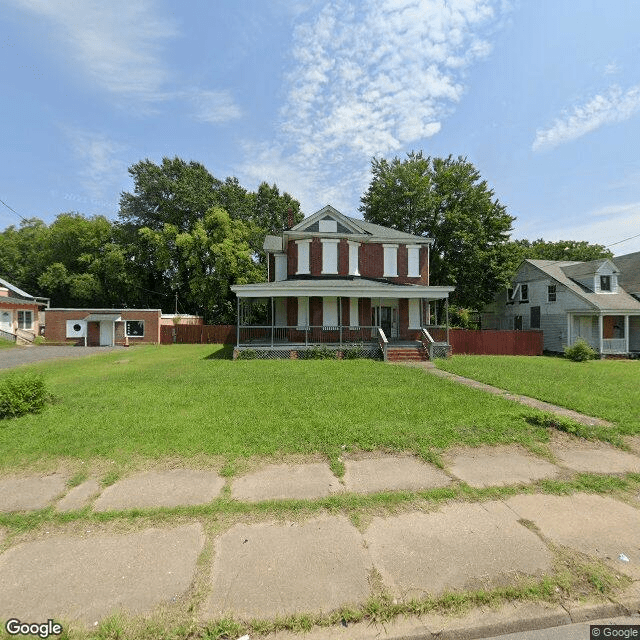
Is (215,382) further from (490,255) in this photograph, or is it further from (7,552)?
(490,255)

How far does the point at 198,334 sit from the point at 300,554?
27036mm

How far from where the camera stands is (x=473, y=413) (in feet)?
22.5

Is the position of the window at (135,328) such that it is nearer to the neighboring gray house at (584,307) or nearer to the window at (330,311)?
the window at (330,311)

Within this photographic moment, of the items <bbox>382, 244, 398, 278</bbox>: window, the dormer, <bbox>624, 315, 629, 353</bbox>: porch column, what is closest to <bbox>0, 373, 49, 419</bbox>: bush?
<bbox>382, 244, 398, 278</bbox>: window

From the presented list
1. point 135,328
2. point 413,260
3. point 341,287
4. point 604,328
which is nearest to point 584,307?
point 604,328

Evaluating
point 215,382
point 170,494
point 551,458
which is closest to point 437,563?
point 170,494

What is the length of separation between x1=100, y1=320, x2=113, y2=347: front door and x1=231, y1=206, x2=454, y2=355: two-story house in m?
11.7

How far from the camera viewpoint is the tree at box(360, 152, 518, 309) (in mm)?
28984

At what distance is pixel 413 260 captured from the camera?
2198cm

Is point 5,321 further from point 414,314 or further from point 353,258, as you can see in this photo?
point 414,314

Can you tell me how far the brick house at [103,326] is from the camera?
26.8 meters

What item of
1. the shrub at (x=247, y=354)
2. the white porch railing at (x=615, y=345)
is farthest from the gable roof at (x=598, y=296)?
the shrub at (x=247, y=354)

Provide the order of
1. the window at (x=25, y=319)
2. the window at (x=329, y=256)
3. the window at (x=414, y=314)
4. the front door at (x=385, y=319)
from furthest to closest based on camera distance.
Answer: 1. the window at (x=25, y=319)
2. the window at (x=329, y=256)
3. the front door at (x=385, y=319)
4. the window at (x=414, y=314)

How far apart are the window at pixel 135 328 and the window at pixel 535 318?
31.1m
